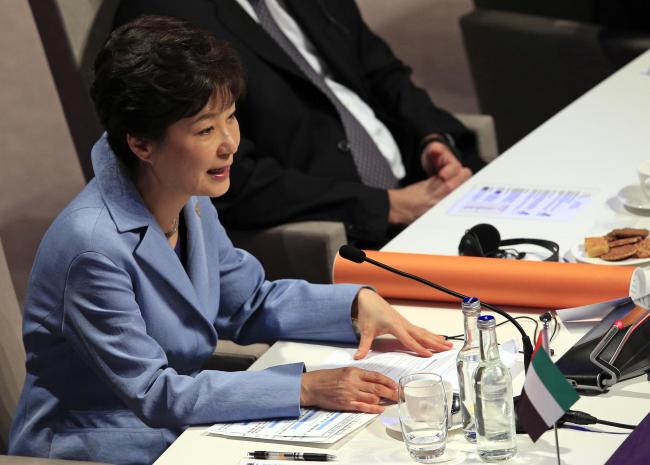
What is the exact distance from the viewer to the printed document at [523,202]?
2.46 meters

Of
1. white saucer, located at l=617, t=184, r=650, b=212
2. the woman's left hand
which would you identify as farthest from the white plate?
the woman's left hand

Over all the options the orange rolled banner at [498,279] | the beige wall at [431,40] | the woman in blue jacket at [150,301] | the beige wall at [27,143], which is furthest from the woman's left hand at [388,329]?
the beige wall at [431,40]

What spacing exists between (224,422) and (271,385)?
9 centimetres

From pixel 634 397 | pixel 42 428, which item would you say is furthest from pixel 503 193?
pixel 42 428

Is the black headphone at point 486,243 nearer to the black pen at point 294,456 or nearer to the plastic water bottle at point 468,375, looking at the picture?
the plastic water bottle at point 468,375

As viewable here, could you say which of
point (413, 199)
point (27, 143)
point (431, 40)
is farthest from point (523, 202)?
point (431, 40)

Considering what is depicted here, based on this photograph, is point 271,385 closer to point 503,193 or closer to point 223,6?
point 503,193

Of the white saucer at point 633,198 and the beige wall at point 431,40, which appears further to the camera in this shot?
the beige wall at point 431,40

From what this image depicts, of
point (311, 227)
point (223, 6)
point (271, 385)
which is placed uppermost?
point (223, 6)

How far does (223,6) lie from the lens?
3107 millimetres

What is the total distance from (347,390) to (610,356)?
1.32ft

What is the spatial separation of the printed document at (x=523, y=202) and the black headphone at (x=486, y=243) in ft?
0.71

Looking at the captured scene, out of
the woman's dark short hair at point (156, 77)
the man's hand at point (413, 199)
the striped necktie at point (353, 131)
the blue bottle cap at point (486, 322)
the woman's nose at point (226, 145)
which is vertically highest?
the woman's dark short hair at point (156, 77)

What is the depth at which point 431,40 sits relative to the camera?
17.4ft
